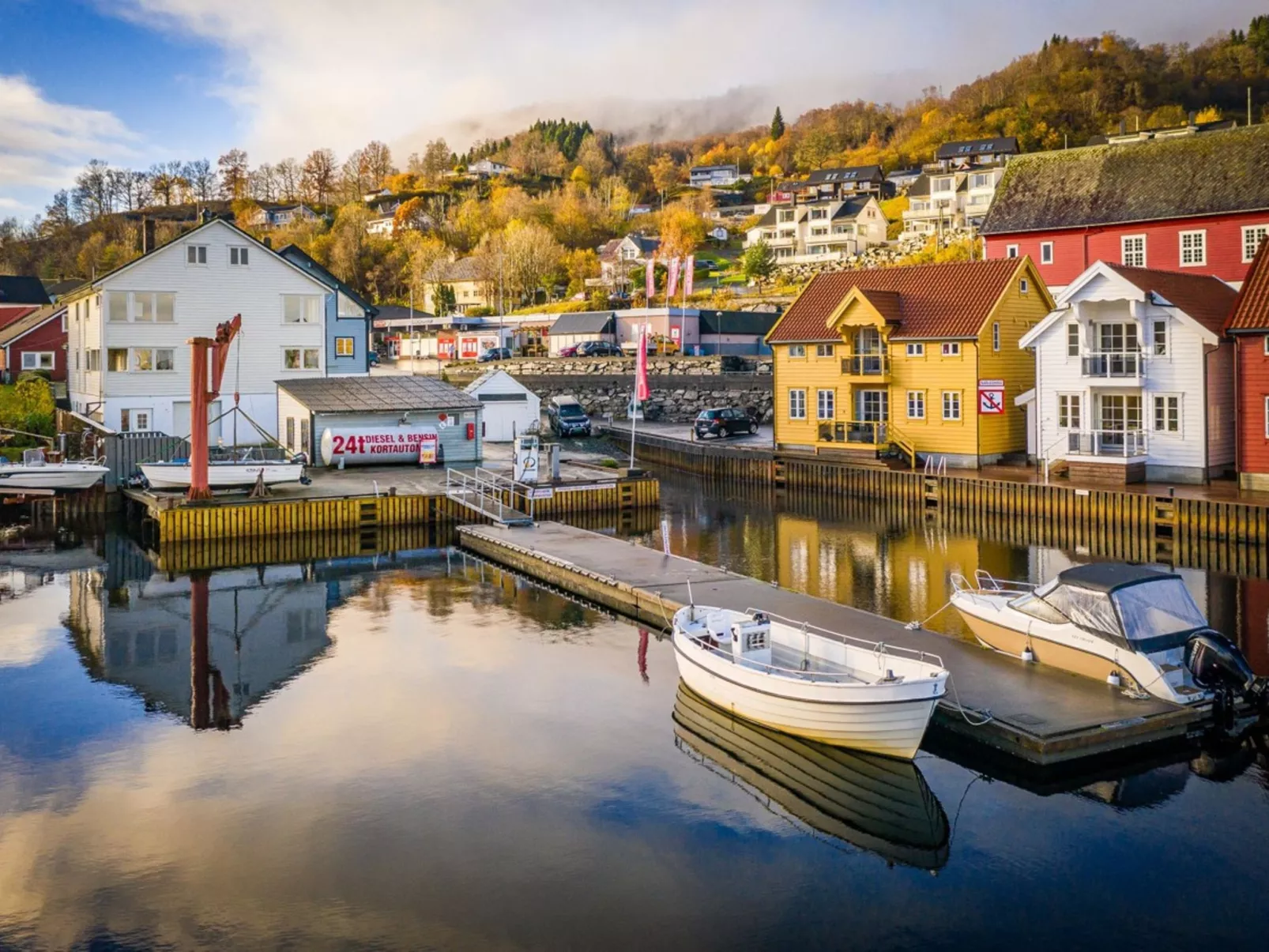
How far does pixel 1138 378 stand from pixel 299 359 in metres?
33.0

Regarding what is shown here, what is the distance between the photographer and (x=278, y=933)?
455 inches

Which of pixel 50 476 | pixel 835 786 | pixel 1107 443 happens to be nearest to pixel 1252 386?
pixel 1107 443

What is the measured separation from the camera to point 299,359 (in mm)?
48531

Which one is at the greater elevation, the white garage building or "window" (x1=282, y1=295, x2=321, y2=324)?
"window" (x1=282, y1=295, x2=321, y2=324)

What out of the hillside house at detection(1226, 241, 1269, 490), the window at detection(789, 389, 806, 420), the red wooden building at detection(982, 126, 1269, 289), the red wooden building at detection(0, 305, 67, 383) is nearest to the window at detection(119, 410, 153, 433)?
the red wooden building at detection(0, 305, 67, 383)

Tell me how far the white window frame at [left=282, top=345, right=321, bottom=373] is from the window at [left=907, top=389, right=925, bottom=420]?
25.0 meters

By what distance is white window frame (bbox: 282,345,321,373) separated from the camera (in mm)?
47969

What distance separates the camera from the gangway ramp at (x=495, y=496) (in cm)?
3481

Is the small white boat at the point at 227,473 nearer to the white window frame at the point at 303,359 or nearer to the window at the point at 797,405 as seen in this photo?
the white window frame at the point at 303,359

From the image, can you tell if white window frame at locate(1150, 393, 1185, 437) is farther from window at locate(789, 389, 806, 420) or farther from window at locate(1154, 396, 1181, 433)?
window at locate(789, 389, 806, 420)

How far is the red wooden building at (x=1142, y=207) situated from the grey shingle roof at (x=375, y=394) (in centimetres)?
2708

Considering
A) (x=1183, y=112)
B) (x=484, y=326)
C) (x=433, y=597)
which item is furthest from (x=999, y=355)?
(x=1183, y=112)

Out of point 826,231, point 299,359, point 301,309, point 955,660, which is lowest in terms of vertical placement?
point 955,660

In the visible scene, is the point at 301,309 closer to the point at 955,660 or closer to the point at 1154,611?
the point at 955,660
